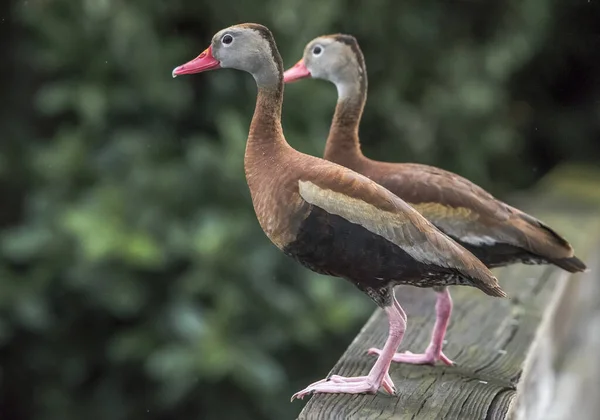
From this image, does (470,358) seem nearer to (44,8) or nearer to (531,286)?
(531,286)

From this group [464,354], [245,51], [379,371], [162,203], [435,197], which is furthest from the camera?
[162,203]

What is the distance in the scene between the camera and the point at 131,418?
3.90 metres

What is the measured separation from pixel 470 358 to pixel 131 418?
7.29ft

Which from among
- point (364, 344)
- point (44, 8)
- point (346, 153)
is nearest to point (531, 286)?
point (364, 344)

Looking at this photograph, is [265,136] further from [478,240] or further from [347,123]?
[478,240]

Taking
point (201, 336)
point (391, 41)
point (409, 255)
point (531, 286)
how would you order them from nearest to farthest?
point (409, 255)
point (531, 286)
point (201, 336)
point (391, 41)

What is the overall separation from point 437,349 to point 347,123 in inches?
21.7

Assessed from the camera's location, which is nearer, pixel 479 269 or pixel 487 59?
pixel 479 269

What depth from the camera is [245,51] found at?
162cm

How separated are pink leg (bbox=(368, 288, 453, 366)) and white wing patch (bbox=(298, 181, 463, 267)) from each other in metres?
0.39

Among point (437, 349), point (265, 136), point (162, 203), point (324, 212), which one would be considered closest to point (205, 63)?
point (265, 136)

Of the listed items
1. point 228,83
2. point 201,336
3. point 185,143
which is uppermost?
point 228,83

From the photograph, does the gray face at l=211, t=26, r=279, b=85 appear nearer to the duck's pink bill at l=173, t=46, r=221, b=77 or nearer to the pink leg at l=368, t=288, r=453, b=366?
the duck's pink bill at l=173, t=46, r=221, b=77

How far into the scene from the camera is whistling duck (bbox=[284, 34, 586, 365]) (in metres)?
1.93
